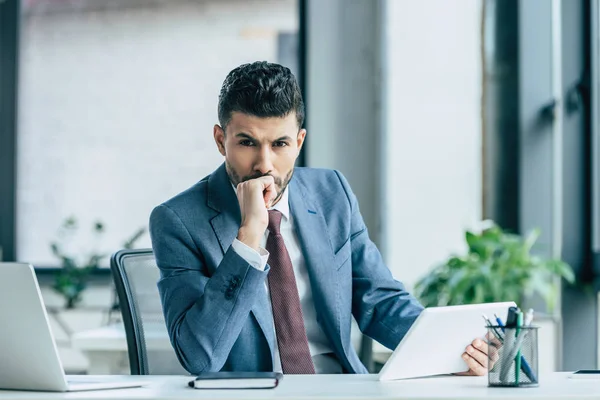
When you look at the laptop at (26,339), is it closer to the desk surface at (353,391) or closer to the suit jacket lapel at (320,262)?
the desk surface at (353,391)

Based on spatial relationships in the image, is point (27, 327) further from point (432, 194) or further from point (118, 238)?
point (118, 238)

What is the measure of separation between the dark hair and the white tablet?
1.98 feet

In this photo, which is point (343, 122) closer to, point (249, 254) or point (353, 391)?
point (249, 254)

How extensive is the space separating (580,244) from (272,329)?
1.95 meters

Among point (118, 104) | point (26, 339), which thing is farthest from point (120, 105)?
point (26, 339)

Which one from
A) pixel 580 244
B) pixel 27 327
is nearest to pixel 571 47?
pixel 580 244

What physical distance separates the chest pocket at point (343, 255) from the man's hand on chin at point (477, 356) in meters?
0.48

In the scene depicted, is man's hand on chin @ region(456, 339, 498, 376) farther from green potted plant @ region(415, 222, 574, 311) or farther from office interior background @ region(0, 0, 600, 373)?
office interior background @ region(0, 0, 600, 373)

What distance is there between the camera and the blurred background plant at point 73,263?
4.20 meters

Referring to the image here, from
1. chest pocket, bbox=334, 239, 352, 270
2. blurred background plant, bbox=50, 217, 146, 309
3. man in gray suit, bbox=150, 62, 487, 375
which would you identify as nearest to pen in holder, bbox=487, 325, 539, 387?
man in gray suit, bbox=150, 62, 487, 375

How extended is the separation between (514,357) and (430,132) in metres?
2.57

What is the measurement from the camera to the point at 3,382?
138cm

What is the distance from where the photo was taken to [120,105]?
4.43 metres

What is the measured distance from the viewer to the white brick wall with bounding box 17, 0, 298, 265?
14.4 ft
